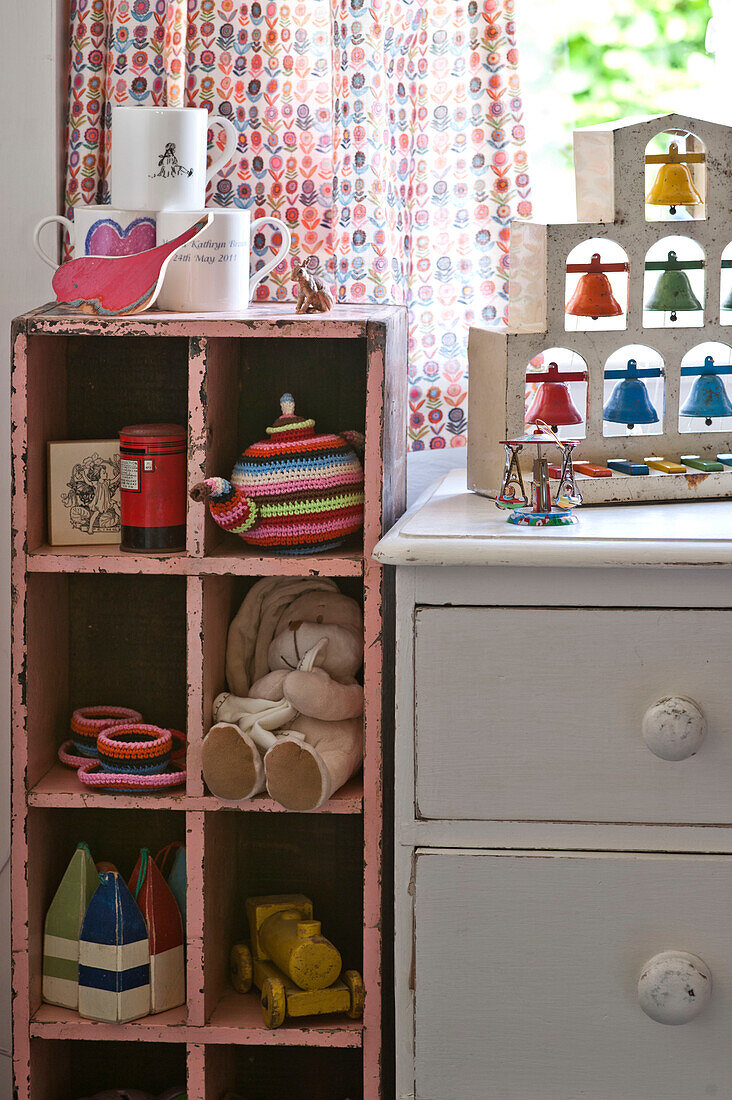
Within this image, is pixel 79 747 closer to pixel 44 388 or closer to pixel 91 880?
pixel 91 880

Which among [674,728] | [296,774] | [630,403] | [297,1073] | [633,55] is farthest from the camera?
[633,55]

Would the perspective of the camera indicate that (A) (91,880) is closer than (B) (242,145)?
Yes

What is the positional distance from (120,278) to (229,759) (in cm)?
57

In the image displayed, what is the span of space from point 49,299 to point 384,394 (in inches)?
24.0

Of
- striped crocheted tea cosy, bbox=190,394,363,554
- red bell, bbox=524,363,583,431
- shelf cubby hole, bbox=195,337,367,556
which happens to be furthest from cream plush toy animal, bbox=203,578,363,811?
red bell, bbox=524,363,583,431

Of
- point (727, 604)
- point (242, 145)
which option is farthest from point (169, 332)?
point (727, 604)

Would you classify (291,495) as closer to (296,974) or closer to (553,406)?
(553,406)

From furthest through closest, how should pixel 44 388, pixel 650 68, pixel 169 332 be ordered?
pixel 650 68
pixel 44 388
pixel 169 332

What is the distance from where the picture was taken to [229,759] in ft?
4.25

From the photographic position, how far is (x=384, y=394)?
1.27m

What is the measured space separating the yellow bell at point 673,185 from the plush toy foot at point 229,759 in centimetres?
80

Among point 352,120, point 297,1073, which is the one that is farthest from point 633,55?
point 297,1073

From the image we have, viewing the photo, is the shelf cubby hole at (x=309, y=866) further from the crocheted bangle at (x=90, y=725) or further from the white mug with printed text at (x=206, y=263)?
the white mug with printed text at (x=206, y=263)

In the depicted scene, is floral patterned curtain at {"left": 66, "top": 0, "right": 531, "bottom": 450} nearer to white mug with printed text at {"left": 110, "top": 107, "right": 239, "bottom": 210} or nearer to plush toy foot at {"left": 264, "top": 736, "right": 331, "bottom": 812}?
white mug with printed text at {"left": 110, "top": 107, "right": 239, "bottom": 210}
